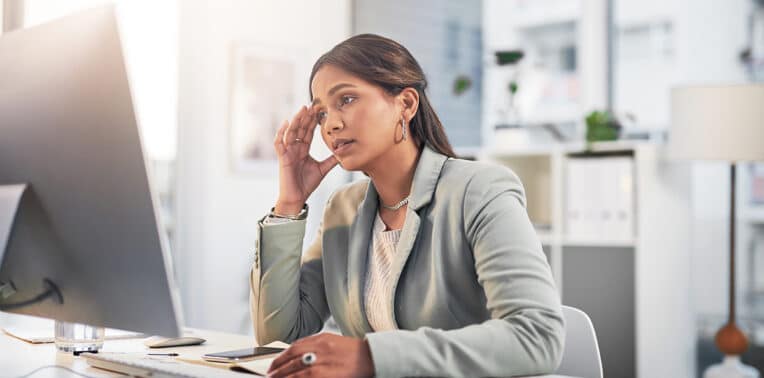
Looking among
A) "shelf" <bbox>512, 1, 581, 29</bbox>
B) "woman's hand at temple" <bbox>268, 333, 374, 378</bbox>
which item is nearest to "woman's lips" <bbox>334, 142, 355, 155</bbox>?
"woman's hand at temple" <bbox>268, 333, 374, 378</bbox>

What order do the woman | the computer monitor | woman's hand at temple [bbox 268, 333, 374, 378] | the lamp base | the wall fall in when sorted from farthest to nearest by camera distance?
1. the wall
2. the lamp base
3. the woman
4. woman's hand at temple [bbox 268, 333, 374, 378]
5. the computer monitor

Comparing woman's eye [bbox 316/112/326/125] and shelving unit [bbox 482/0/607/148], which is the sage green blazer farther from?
shelving unit [bbox 482/0/607/148]

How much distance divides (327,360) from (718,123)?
2.73 metres

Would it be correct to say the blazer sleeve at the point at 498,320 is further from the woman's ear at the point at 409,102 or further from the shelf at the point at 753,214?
the shelf at the point at 753,214

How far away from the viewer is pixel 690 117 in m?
3.36

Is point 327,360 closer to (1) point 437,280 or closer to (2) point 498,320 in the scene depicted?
(2) point 498,320

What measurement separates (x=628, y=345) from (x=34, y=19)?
2.82 meters

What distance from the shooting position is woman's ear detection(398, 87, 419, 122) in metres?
1.57

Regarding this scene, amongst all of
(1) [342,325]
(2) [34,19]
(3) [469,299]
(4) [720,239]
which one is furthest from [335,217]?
(4) [720,239]

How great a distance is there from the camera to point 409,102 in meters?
1.59

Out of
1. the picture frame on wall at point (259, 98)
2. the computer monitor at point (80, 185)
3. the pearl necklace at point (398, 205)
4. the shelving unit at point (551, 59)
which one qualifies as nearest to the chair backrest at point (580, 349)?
the pearl necklace at point (398, 205)

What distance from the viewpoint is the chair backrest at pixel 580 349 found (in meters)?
1.41

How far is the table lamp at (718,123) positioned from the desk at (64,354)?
2.40 meters

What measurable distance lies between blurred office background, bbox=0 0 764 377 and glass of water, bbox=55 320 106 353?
2.21m
